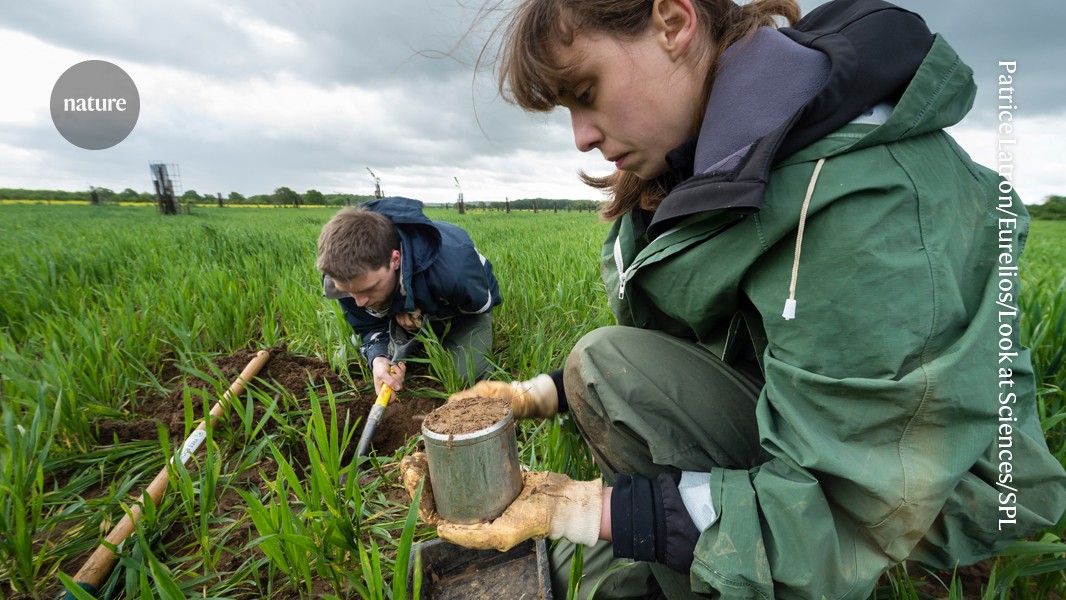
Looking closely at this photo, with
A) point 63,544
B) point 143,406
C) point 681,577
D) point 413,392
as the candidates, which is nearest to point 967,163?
point 681,577

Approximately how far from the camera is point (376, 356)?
2.27 meters

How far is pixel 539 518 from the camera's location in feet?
3.00

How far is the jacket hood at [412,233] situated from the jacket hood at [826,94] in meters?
1.67

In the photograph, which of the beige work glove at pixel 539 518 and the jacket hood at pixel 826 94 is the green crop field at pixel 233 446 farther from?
the jacket hood at pixel 826 94

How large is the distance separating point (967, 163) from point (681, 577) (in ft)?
3.23

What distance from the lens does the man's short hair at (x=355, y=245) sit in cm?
211

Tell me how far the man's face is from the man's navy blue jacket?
0.04 meters

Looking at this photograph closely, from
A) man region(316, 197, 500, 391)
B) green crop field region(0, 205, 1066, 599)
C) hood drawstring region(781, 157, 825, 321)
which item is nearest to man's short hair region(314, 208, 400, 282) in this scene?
man region(316, 197, 500, 391)

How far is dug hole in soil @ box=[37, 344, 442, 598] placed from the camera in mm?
1459

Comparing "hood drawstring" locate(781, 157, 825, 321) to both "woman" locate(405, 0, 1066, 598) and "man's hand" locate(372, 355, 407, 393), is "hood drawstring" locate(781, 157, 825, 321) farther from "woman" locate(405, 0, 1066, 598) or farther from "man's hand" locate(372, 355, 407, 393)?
"man's hand" locate(372, 355, 407, 393)

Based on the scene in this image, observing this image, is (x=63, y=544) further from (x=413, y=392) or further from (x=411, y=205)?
(x=411, y=205)

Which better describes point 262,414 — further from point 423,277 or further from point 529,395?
point 529,395

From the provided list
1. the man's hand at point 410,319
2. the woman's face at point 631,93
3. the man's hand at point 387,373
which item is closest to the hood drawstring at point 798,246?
the woman's face at point 631,93

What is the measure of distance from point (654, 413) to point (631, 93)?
699 mm
